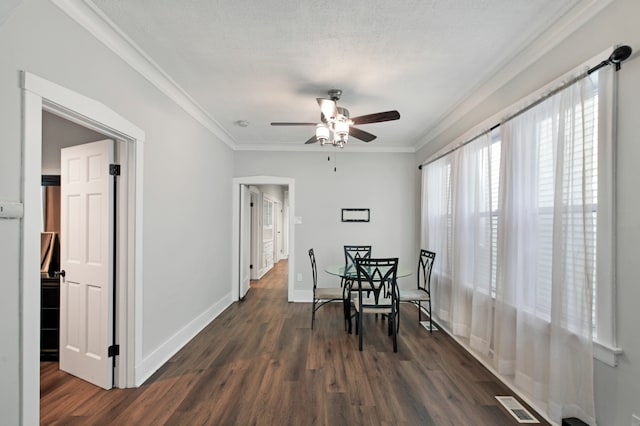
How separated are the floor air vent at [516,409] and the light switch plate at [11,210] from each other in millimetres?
3308

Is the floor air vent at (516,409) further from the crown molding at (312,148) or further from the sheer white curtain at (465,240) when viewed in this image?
the crown molding at (312,148)

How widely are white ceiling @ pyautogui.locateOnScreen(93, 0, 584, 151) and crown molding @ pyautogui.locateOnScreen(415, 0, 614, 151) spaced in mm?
43

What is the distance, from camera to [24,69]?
4.81 ft

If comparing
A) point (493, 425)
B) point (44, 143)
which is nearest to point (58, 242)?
point (44, 143)

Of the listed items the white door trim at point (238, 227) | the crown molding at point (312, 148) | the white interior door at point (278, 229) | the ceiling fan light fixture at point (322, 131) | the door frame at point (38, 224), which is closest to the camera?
the door frame at point (38, 224)

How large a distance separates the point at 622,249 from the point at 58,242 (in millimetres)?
4452

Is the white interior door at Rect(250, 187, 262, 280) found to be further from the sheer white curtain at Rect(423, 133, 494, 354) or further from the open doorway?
the sheer white curtain at Rect(423, 133, 494, 354)

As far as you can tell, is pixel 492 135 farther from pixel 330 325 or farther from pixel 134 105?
pixel 134 105

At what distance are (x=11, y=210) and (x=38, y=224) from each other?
176mm

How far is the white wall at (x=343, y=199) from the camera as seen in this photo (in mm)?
4992

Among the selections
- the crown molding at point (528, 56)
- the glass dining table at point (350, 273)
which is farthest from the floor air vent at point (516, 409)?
the crown molding at point (528, 56)

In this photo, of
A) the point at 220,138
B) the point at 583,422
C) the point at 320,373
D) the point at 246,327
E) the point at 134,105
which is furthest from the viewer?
the point at 220,138

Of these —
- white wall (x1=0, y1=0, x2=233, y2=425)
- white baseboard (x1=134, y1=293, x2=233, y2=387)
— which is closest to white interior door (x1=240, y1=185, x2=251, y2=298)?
white wall (x1=0, y1=0, x2=233, y2=425)

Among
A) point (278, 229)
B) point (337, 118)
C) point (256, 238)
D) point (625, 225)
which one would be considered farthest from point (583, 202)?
point (278, 229)
